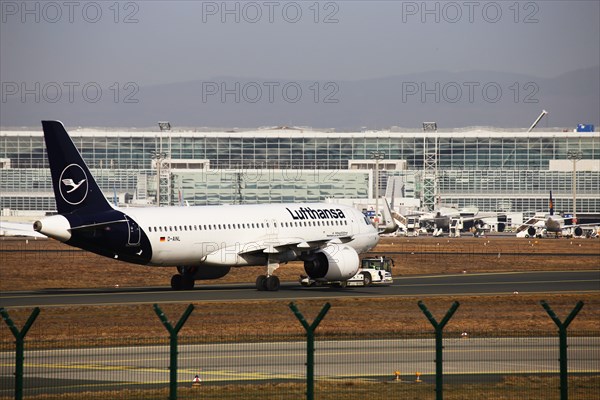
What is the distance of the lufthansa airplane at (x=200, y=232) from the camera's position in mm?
47656

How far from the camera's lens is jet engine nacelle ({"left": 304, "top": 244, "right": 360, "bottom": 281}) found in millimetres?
51500

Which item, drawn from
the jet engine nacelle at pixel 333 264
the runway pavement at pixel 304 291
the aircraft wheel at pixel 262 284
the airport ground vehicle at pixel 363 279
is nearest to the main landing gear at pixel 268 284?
the aircraft wheel at pixel 262 284

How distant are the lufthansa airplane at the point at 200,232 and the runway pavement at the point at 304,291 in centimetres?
126

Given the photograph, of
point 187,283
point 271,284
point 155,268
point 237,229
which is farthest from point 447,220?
point 271,284

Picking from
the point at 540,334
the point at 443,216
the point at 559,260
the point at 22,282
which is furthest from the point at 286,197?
the point at 540,334

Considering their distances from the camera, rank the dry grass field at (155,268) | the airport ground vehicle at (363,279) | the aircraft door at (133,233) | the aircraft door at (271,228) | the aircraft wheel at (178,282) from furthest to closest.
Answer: the dry grass field at (155,268) → the airport ground vehicle at (363,279) → the aircraft door at (271,228) → the aircraft wheel at (178,282) → the aircraft door at (133,233)

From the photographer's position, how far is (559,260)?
7969cm

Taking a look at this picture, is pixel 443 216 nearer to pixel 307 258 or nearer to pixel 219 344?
pixel 307 258

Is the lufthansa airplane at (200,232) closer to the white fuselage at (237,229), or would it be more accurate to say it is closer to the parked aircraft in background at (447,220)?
the white fuselage at (237,229)

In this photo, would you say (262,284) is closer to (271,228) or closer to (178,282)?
(271,228)

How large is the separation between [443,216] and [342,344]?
411 ft

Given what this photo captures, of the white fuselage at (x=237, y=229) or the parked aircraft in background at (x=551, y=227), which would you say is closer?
the white fuselage at (x=237, y=229)

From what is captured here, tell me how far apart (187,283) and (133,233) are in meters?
4.97

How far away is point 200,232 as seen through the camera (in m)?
51.2
